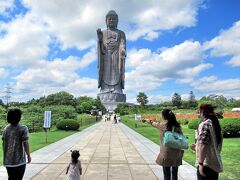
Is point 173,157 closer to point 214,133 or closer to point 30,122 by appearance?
point 214,133

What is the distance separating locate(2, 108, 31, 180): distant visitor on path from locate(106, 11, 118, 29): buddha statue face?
275ft

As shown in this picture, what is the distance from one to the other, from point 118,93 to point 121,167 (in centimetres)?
8653

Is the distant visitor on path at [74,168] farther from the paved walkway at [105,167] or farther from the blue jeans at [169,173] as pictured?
the paved walkway at [105,167]

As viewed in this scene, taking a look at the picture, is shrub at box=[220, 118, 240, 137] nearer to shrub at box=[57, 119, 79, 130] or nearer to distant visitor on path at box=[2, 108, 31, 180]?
shrub at box=[57, 119, 79, 130]

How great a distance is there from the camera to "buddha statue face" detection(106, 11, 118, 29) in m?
88.4

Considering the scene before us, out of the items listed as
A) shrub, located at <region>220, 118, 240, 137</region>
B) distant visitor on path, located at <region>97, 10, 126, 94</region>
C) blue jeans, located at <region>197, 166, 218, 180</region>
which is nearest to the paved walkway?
blue jeans, located at <region>197, 166, 218, 180</region>

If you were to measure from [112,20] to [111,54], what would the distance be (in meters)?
8.14

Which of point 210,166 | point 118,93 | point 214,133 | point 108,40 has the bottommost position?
point 210,166

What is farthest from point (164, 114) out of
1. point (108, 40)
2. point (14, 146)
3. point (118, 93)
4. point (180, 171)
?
point (118, 93)

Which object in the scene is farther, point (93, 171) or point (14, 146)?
point (93, 171)

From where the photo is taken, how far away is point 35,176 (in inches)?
380

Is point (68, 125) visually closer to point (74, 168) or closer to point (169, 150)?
point (74, 168)

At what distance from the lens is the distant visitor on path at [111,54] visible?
88438 mm

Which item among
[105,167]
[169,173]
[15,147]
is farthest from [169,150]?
[105,167]
